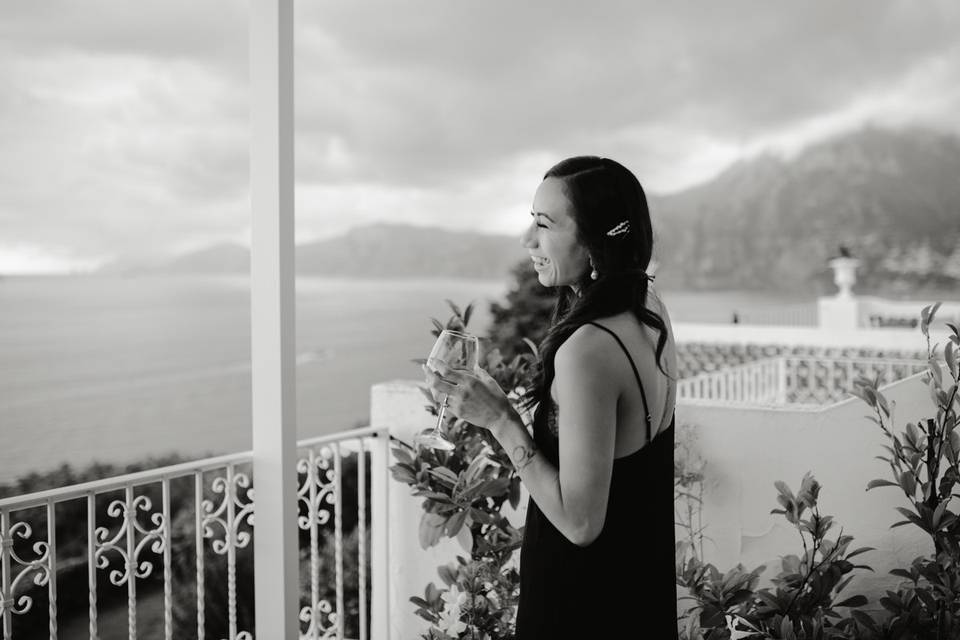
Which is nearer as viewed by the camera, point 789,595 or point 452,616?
point 789,595

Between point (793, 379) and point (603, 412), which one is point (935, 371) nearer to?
point (603, 412)

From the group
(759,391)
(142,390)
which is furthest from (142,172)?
(759,391)

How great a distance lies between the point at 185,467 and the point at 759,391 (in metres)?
6.51

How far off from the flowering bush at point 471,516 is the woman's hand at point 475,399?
0.97m

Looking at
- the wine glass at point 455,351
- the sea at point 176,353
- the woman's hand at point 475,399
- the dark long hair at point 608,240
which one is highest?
the dark long hair at point 608,240

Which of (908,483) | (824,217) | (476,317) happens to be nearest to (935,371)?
(908,483)

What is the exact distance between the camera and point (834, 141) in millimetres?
19016

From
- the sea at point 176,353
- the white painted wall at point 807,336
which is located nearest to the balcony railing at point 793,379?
the white painted wall at point 807,336

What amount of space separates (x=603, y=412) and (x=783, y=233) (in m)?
20.0

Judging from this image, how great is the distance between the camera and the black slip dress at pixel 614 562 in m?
1.21

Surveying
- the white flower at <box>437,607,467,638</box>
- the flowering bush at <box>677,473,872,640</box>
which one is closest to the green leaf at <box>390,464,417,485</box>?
the white flower at <box>437,607,467,638</box>

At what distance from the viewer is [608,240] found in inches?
47.5

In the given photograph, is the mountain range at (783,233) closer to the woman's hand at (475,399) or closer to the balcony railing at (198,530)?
the balcony railing at (198,530)

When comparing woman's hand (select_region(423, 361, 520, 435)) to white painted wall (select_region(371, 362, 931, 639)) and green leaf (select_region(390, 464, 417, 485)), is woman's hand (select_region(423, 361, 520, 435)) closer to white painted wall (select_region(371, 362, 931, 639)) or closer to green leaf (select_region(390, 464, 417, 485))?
green leaf (select_region(390, 464, 417, 485))
